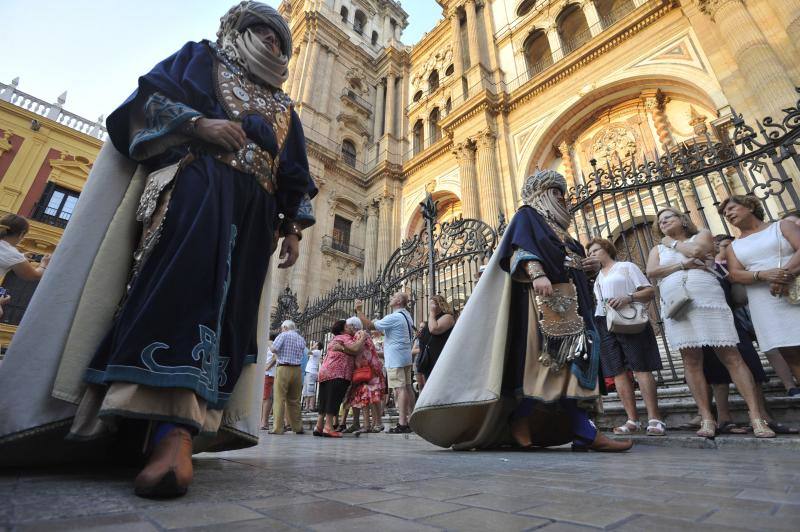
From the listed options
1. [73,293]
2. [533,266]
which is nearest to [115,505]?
[73,293]

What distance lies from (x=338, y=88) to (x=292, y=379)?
20014mm

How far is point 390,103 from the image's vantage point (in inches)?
878

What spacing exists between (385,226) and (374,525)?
18128 millimetres

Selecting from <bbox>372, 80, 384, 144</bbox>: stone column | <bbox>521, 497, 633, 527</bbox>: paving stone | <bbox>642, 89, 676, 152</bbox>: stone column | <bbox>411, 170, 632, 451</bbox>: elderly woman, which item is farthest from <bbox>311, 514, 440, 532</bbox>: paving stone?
<bbox>372, 80, 384, 144</bbox>: stone column

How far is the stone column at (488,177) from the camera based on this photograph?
13.0m

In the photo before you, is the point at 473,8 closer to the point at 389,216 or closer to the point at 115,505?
the point at 389,216

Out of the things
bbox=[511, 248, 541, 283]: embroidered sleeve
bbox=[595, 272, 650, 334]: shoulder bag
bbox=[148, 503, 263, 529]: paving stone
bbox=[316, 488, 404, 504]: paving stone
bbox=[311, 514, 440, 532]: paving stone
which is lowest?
bbox=[148, 503, 263, 529]: paving stone

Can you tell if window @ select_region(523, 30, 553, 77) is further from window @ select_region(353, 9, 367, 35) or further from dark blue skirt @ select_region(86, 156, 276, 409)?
dark blue skirt @ select_region(86, 156, 276, 409)

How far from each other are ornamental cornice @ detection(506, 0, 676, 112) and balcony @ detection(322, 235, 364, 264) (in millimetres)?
9088

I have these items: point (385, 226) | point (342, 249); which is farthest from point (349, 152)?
point (342, 249)

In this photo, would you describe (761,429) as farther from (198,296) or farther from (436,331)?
(198,296)

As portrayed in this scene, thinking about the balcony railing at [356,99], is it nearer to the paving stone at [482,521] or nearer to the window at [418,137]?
the window at [418,137]

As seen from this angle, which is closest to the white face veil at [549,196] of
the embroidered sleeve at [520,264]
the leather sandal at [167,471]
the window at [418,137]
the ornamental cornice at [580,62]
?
the embroidered sleeve at [520,264]

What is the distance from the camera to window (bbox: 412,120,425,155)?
20.6 metres
